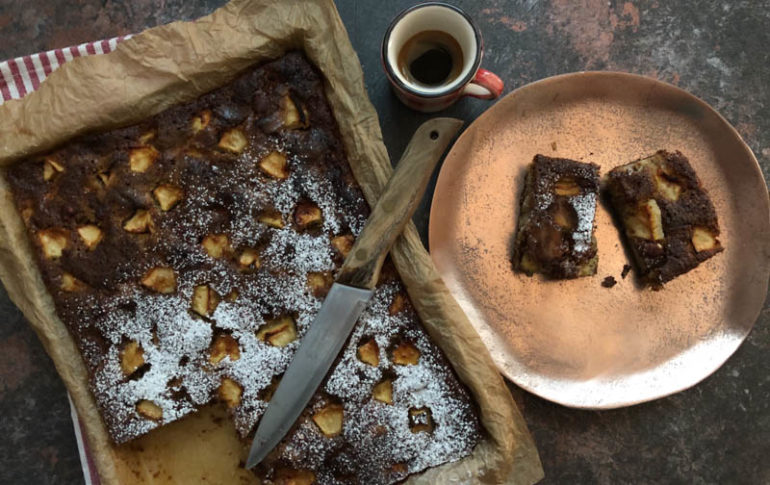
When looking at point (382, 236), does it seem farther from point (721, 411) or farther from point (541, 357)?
point (721, 411)

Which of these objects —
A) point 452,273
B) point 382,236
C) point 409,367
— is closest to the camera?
point 382,236

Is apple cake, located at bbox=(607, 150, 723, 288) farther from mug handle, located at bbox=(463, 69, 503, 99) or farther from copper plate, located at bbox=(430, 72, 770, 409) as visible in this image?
mug handle, located at bbox=(463, 69, 503, 99)

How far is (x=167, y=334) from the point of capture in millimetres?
1993

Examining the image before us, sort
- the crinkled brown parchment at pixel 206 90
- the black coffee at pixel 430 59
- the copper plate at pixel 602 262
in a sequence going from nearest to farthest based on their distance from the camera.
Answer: the crinkled brown parchment at pixel 206 90 < the black coffee at pixel 430 59 < the copper plate at pixel 602 262

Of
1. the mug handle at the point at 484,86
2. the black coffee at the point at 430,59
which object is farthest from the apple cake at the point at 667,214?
the black coffee at the point at 430,59

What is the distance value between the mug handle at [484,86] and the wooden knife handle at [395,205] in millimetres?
253

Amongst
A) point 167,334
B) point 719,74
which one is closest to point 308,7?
point 167,334

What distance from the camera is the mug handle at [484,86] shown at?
2.03m

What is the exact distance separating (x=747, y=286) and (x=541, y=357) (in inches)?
35.1

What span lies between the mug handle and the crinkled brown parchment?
40cm

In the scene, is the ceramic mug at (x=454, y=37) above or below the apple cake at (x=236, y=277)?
above

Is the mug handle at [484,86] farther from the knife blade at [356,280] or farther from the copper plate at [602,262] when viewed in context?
the knife blade at [356,280]

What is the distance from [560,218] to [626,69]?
75 cm

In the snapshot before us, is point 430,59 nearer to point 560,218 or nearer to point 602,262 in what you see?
point 560,218
